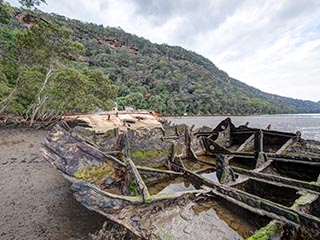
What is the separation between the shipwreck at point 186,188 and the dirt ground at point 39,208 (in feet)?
2.30

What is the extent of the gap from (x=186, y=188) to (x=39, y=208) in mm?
3007

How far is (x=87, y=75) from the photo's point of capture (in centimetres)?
2070

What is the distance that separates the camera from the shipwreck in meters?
2.59

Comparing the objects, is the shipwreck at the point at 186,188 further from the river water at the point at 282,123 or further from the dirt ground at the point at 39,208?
the river water at the point at 282,123

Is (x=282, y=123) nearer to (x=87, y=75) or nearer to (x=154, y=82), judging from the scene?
(x=87, y=75)

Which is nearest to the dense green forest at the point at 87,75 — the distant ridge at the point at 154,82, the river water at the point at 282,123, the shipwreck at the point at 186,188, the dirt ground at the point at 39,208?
the distant ridge at the point at 154,82

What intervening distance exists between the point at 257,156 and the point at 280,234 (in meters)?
3.24

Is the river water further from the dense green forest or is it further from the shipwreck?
Answer: the shipwreck

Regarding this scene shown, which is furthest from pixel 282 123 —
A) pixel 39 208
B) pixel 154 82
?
pixel 154 82

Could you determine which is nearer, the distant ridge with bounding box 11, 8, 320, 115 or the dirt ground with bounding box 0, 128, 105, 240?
the dirt ground with bounding box 0, 128, 105, 240

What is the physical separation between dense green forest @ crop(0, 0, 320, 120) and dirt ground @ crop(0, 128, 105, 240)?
972 cm

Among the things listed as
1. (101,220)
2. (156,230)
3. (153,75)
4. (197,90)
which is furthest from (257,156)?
(153,75)

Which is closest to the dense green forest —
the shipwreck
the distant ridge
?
the distant ridge

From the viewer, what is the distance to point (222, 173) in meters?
3.87
